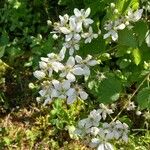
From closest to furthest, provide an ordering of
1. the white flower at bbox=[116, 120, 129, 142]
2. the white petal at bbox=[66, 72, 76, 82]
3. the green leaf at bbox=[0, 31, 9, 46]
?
1. the white petal at bbox=[66, 72, 76, 82]
2. the white flower at bbox=[116, 120, 129, 142]
3. the green leaf at bbox=[0, 31, 9, 46]

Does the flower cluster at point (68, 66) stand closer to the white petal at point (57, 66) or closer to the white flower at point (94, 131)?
the white petal at point (57, 66)

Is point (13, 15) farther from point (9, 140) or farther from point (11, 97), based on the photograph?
point (9, 140)

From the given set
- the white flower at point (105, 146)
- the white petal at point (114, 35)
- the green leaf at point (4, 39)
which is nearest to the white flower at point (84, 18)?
the white petal at point (114, 35)

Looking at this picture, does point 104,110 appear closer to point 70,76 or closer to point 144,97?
point 144,97

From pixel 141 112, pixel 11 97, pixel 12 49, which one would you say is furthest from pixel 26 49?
pixel 141 112

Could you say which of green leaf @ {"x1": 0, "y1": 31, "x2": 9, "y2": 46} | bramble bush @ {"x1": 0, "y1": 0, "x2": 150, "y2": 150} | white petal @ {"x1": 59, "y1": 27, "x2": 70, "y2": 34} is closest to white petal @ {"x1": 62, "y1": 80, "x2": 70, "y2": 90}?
bramble bush @ {"x1": 0, "y1": 0, "x2": 150, "y2": 150}

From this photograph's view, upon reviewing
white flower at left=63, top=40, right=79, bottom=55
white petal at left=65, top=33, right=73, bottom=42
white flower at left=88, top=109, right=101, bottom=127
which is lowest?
white flower at left=88, top=109, right=101, bottom=127

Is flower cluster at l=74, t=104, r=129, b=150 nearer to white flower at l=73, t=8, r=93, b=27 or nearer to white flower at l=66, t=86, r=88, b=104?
white flower at l=66, t=86, r=88, b=104
